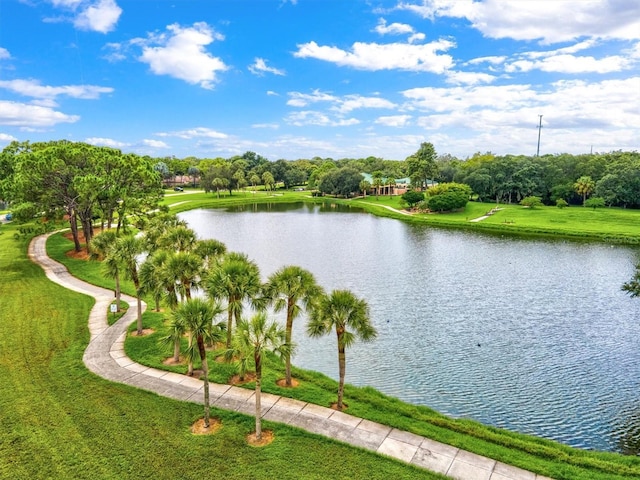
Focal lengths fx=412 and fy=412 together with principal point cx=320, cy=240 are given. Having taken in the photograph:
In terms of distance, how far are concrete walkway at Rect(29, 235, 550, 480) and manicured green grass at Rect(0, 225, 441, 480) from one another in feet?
1.74

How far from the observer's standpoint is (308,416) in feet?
50.9

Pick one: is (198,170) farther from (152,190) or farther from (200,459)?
(200,459)

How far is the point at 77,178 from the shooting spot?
35.9 meters

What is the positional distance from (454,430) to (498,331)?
39.9ft

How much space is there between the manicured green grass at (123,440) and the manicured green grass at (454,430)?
2.30m

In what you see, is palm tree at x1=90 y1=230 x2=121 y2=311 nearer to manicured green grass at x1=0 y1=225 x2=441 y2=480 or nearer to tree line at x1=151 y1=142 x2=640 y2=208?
manicured green grass at x1=0 y1=225 x2=441 y2=480

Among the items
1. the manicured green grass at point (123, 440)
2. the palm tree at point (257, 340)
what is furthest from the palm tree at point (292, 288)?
the manicured green grass at point (123, 440)

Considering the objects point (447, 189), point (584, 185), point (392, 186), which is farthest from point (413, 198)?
point (584, 185)

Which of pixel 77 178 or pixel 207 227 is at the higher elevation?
pixel 77 178

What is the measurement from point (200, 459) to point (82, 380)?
25.6ft

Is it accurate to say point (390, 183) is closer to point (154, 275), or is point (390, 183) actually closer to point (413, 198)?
point (413, 198)

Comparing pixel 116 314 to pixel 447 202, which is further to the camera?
pixel 447 202

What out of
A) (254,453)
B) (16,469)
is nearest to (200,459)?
(254,453)

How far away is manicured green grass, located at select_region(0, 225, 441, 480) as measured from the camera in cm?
1259
